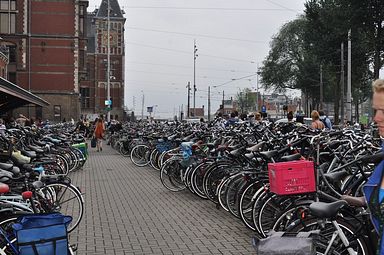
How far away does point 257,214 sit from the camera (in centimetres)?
597

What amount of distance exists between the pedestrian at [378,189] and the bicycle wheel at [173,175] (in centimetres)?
799

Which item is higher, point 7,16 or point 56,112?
point 7,16

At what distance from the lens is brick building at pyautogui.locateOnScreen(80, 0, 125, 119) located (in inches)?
2918

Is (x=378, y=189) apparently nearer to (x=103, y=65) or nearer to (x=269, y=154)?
(x=269, y=154)

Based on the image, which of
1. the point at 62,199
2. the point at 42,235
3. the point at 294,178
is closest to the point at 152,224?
the point at 62,199

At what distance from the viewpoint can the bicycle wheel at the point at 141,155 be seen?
16094 millimetres

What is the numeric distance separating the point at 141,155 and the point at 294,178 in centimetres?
1168

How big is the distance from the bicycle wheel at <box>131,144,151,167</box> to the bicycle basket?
12.0 m

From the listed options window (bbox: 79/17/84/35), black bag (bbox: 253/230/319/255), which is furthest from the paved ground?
window (bbox: 79/17/84/35)

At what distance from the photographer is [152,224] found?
7.55 metres

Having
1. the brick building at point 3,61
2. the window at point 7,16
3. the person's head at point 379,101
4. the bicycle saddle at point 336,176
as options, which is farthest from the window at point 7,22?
the person's head at point 379,101

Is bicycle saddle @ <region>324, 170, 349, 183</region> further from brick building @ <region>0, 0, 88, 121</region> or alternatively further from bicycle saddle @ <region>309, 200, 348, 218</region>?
brick building @ <region>0, 0, 88, 121</region>

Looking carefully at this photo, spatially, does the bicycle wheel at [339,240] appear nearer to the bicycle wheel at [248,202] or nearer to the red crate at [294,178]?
A: the red crate at [294,178]

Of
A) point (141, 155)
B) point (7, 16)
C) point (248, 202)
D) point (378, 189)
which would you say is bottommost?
point (141, 155)
